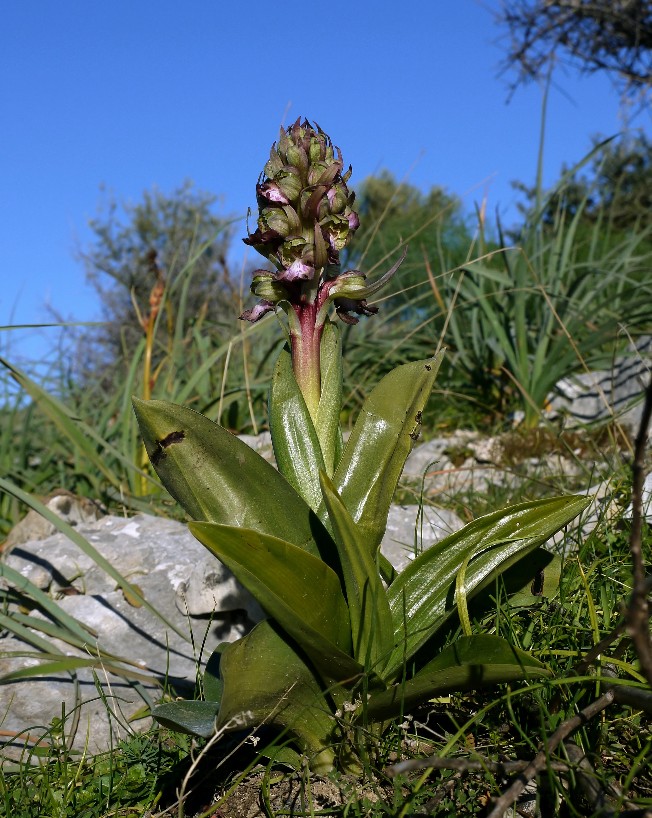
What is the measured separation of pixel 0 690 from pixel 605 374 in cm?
355

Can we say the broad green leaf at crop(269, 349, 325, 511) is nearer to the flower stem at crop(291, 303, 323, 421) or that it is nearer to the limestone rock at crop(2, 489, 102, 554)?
the flower stem at crop(291, 303, 323, 421)

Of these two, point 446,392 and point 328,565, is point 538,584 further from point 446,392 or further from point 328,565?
point 446,392

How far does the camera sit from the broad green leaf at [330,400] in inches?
66.3

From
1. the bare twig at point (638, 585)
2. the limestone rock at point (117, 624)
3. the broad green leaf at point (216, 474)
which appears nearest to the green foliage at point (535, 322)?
the limestone rock at point (117, 624)

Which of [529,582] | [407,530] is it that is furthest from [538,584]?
[407,530]

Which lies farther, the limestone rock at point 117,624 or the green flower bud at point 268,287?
the limestone rock at point 117,624

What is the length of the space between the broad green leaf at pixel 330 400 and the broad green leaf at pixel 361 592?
28 cm

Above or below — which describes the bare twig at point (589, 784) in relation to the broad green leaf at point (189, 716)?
below

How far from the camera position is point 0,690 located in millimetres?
2238

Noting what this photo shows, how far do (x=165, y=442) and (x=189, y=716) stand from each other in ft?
1.66

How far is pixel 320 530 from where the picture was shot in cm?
159

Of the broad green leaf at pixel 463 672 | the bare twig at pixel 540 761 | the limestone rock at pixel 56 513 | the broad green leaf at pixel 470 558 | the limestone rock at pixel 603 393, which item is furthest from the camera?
the limestone rock at pixel 603 393

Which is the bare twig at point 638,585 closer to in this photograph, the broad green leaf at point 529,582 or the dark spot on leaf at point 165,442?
the broad green leaf at point 529,582

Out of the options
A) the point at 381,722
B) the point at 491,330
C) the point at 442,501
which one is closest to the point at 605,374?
the point at 491,330
